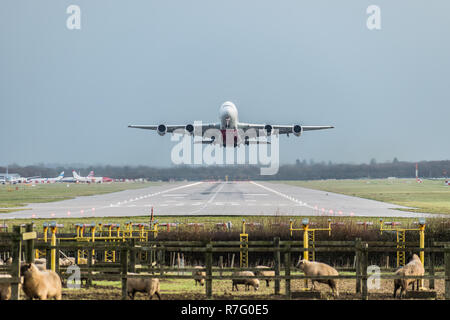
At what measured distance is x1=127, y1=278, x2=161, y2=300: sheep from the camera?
51.0 ft

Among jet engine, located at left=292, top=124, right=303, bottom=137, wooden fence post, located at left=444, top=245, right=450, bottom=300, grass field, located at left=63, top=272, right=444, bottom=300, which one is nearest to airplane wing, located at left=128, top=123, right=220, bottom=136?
jet engine, located at left=292, top=124, right=303, bottom=137

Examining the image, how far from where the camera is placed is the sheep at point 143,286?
15531 mm

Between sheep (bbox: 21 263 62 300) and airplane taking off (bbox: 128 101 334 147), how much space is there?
62.2m

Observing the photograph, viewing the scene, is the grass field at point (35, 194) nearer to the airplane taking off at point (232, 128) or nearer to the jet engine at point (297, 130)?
the airplane taking off at point (232, 128)

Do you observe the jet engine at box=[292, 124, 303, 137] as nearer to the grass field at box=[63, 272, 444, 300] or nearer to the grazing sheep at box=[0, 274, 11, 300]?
the grass field at box=[63, 272, 444, 300]

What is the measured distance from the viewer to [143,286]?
15.6 m

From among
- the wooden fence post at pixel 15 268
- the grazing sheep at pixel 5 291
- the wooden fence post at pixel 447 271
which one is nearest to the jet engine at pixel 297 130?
the wooden fence post at pixel 447 271

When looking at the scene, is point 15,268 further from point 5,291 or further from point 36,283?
point 5,291

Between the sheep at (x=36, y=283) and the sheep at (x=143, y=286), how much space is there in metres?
2.49
